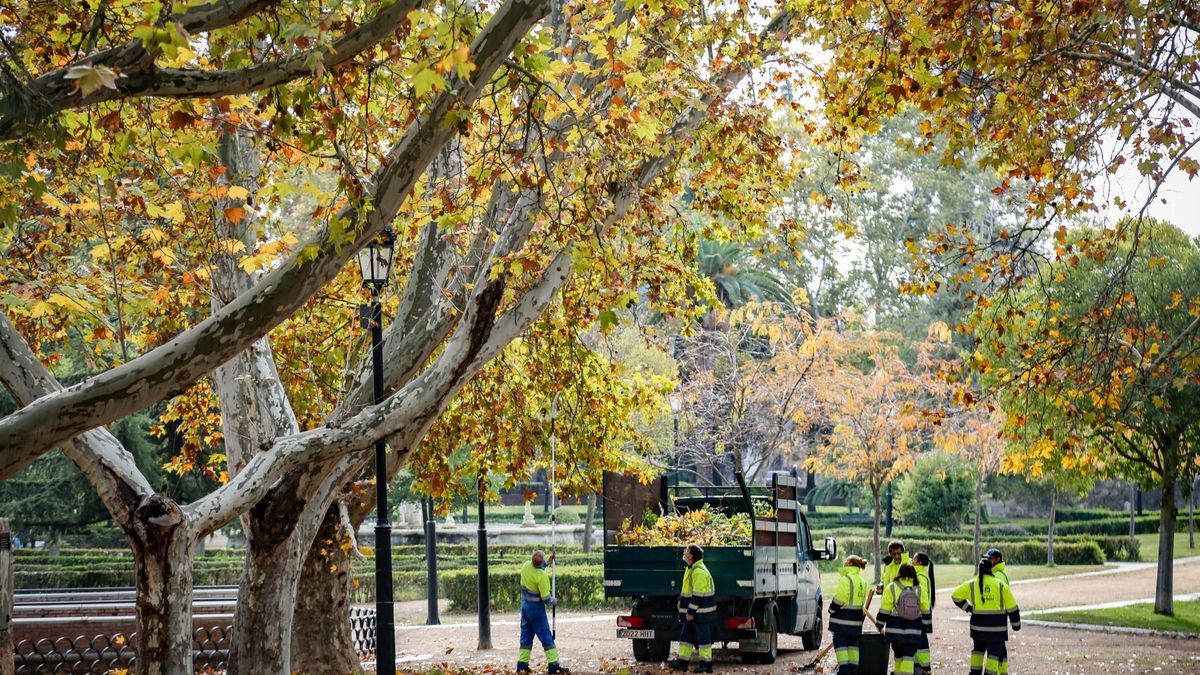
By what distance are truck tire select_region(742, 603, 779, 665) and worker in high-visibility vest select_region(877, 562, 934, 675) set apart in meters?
3.49

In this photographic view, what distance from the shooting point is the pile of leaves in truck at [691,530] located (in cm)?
1727

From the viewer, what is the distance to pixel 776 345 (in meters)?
33.9

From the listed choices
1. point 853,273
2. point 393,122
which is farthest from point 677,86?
point 853,273

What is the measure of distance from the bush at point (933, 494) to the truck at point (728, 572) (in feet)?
84.3

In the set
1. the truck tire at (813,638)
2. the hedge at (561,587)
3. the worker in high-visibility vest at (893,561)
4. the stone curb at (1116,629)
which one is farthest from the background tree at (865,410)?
the worker in high-visibility vest at (893,561)

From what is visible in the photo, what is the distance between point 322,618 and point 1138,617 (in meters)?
15.7

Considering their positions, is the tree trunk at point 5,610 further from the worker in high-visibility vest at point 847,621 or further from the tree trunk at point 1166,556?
the tree trunk at point 1166,556

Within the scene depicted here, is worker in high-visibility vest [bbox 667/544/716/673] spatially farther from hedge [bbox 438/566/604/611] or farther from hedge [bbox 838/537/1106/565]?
hedge [bbox 838/537/1106/565]

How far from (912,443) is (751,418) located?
5862 mm

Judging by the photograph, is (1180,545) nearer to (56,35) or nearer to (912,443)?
(912,443)

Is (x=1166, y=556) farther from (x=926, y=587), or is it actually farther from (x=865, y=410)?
(x=926, y=587)

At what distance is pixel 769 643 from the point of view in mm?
17719

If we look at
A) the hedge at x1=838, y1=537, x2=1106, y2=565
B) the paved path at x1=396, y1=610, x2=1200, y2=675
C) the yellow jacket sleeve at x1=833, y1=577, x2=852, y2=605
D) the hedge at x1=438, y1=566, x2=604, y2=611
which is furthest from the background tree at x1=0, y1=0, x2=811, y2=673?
the hedge at x1=838, y1=537, x2=1106, y2=565

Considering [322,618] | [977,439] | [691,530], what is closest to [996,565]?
[691,530]
